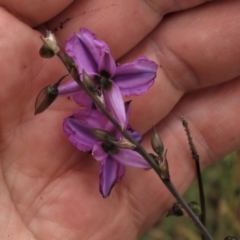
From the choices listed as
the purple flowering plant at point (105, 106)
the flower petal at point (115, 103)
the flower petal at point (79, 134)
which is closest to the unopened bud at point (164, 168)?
the purple flowering plant at point (105, 106)

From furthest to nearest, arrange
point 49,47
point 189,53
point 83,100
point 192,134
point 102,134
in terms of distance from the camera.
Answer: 1. point 192,134
2. point 189,53
3. point 83,100
4. point 102,134
5. point 49,47

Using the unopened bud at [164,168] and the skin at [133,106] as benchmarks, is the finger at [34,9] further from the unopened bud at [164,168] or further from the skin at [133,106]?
the unopened bud at [164,168]

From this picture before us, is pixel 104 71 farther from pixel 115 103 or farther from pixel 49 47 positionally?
pixel 49 47

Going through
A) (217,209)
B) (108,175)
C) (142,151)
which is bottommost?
(217,209)

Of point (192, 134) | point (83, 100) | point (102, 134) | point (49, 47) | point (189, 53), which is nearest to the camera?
point (49, 47)

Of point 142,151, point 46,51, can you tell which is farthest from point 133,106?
point 46,51

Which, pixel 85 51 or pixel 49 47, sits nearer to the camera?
pixel 49 47
